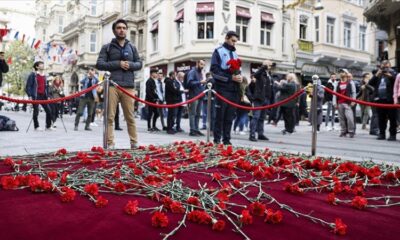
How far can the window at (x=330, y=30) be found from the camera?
99.1 feet

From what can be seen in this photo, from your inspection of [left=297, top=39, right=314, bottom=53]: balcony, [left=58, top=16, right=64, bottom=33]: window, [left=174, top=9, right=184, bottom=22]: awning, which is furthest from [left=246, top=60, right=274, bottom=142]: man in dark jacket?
[left=58, top=16, right=64, bottom=33]: window

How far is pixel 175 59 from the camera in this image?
26.5m

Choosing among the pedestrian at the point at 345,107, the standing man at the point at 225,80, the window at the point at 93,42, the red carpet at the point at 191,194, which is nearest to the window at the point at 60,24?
the window at the point at 93,42

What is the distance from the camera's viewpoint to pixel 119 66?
607 centimetres

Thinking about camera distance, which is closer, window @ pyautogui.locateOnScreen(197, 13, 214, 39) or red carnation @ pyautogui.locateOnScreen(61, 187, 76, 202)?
red carnation @ pyautogui.locateOnScreen(61, 187, 76, 202)

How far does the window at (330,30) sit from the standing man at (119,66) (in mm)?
26760

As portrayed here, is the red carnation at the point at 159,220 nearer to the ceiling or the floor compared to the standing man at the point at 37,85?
nearer to the floor

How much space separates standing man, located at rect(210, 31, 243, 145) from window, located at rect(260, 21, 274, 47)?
20.5 metres

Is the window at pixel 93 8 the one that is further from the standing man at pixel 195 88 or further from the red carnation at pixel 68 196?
the red carnation at pixel 68 196

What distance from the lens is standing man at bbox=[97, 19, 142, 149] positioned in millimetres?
6086

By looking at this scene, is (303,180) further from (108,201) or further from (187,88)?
(187,88)

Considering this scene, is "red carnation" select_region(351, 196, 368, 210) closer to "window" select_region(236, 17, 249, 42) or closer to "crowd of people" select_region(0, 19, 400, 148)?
"crowd of people" select_region(0, 19, 400, 148)

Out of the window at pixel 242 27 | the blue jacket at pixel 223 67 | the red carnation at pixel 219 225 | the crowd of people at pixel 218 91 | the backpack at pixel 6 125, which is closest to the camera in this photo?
the red carnation at pixel 219 225

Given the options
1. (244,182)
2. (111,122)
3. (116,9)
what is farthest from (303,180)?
(116,9)
